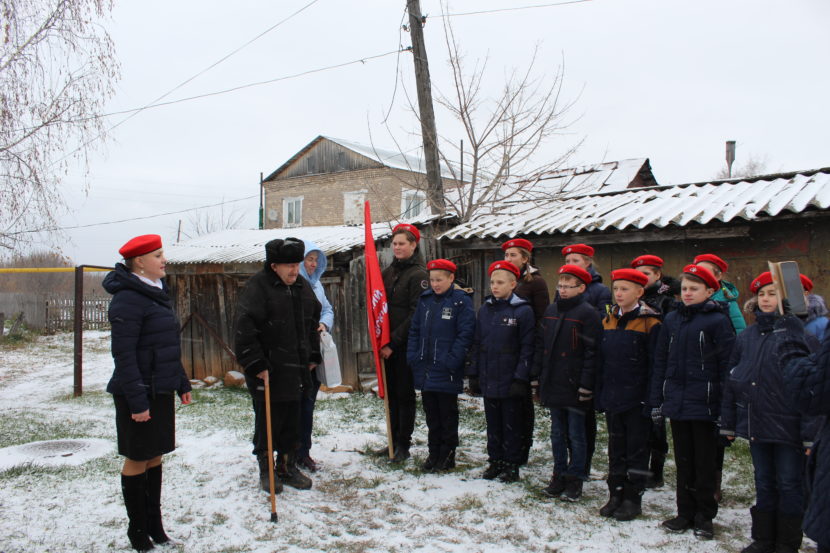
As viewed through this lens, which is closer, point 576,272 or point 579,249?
point 576,272

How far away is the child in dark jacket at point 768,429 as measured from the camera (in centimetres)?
337

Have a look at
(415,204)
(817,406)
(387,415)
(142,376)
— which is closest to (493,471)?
(387,415)

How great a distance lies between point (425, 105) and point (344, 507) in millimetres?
7766

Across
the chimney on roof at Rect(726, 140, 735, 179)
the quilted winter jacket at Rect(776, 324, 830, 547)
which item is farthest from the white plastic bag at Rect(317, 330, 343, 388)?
the chimney on roof at Rect(726, 140, 735, 179)

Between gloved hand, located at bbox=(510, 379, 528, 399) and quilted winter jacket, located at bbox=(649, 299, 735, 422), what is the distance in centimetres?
109

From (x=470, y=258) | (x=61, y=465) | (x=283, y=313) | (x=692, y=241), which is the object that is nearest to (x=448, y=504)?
(x=283, y=313)

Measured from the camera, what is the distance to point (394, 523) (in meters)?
4.06

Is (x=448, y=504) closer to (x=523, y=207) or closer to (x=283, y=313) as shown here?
(x=283, y=313)

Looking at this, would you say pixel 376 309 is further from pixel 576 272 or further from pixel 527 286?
pixel 576 272

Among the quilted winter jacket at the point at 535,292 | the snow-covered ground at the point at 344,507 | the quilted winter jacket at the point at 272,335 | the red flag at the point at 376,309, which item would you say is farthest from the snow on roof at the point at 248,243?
the quilted winter jacket at the point at 272,335

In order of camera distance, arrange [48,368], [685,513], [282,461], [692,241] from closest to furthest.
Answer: [685,513], [282,461], [692,241], [48,368]

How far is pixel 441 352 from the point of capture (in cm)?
509

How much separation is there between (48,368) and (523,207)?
11.0 metres

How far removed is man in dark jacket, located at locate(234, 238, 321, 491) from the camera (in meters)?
4.38
